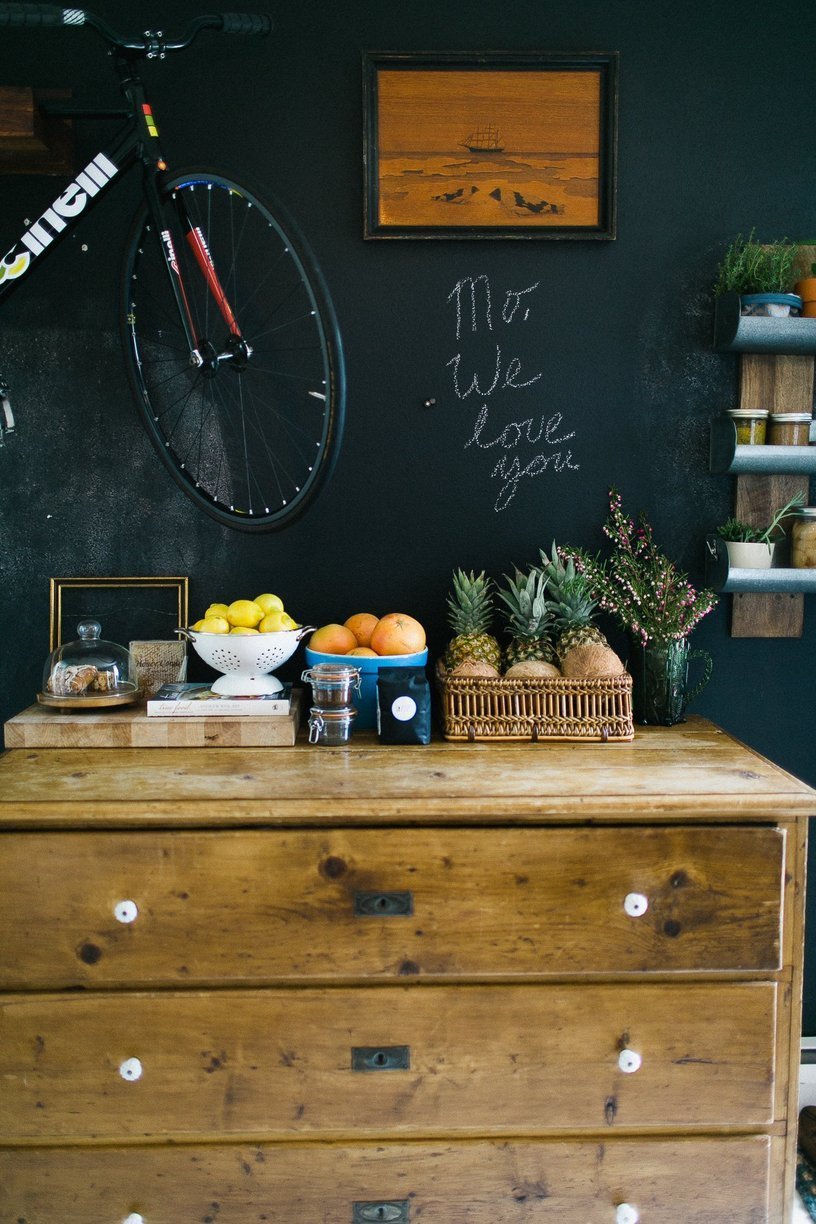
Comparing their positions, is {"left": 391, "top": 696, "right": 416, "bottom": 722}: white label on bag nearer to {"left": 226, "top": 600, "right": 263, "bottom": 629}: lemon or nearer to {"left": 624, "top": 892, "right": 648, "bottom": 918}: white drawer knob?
{"left": 226, "top": 600, "right": 263, "bottom": 629}: lemon

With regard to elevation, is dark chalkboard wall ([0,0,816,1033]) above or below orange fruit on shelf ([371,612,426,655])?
above

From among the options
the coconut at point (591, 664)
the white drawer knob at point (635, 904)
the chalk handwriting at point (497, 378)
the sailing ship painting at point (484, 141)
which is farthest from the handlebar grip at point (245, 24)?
the white drawer knob at point (635, 904)

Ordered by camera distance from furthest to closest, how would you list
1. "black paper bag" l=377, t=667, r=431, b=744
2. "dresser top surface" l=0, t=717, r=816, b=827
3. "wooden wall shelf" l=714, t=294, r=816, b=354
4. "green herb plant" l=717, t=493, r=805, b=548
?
"green herb plant" l=717, t=493, r=805, b=548, "wooden wall shelf" l=714, t=294, r=816, b=354, "black paper bag" l=377, t=667, r=431, b=744, "dresser top surface" l=0, t=717, r=816, b=827

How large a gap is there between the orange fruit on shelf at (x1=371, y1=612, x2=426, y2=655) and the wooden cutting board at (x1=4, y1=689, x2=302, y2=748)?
0.28m

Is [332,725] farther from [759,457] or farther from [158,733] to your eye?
[759,457]

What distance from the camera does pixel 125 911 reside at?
1730 millimetres

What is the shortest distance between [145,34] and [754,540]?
1776mm

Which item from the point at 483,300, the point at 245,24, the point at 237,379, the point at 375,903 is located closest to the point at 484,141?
the point at 483,300

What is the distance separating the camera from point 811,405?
7.84ft

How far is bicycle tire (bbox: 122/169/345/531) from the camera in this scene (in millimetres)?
2334

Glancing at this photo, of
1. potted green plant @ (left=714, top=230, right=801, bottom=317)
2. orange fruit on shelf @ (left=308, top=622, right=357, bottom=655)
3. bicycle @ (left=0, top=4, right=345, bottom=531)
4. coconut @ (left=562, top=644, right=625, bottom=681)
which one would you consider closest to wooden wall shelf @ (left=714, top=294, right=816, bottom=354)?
potted green plant @ (left=714, top=230, right=801, bottom=317)

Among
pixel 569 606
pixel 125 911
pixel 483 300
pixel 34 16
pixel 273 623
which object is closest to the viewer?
pixel 125 911

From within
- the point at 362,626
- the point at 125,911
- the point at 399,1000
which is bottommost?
the point at 399,1000

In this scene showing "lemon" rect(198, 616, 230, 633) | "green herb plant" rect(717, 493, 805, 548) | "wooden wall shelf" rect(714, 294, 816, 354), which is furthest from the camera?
"green herb plant" rect(717, 493, 805, 548)
